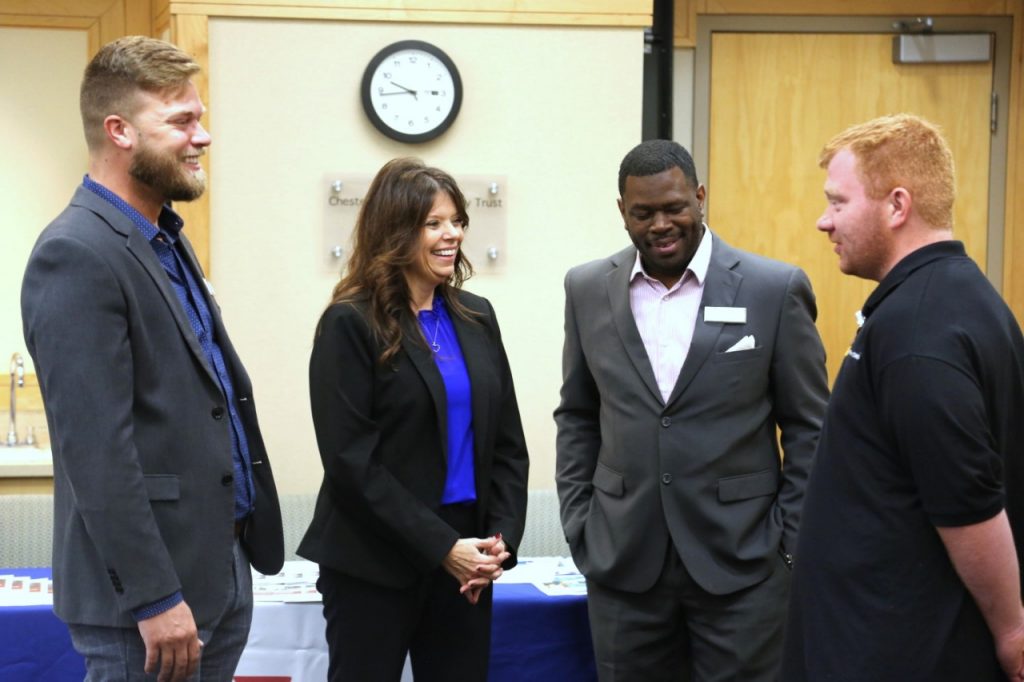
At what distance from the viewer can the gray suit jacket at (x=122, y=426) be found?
185cm

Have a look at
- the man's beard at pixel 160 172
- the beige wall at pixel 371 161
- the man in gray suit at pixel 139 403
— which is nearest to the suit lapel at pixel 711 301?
the man in gray suit at pixel 139 403

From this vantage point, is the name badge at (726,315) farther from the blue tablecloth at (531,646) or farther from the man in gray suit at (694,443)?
the blue tablecloth at (531,646)

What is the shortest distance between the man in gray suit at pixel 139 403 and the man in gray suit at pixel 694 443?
32.9 inches

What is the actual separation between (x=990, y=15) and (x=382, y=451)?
4.02 m

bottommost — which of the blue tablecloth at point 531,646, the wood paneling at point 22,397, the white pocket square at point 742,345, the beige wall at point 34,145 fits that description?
the blue tablecloth at point 531,646

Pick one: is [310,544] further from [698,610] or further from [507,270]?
[507,270]

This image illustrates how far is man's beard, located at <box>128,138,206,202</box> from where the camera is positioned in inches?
79.4

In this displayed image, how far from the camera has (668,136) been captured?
206 inches

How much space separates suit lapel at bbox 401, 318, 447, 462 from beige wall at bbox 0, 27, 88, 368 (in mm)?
2868

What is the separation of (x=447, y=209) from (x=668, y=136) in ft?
9.10

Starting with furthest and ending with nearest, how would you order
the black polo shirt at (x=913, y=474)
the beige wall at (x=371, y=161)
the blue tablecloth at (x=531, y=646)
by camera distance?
the beige wall at (x=371, y=161) → the blue tablecloth at (x=531, y=646) → the black polo shirt at (x=913, y=474)

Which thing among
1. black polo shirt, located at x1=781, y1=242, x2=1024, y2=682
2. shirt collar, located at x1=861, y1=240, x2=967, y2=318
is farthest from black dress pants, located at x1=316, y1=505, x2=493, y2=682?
shirt collar, located at x1=861, y1=240, x2=967, y2=318

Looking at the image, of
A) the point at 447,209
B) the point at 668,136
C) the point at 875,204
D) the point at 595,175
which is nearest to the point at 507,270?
the point at 595,175

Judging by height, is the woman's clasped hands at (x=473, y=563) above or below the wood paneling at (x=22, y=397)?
below
